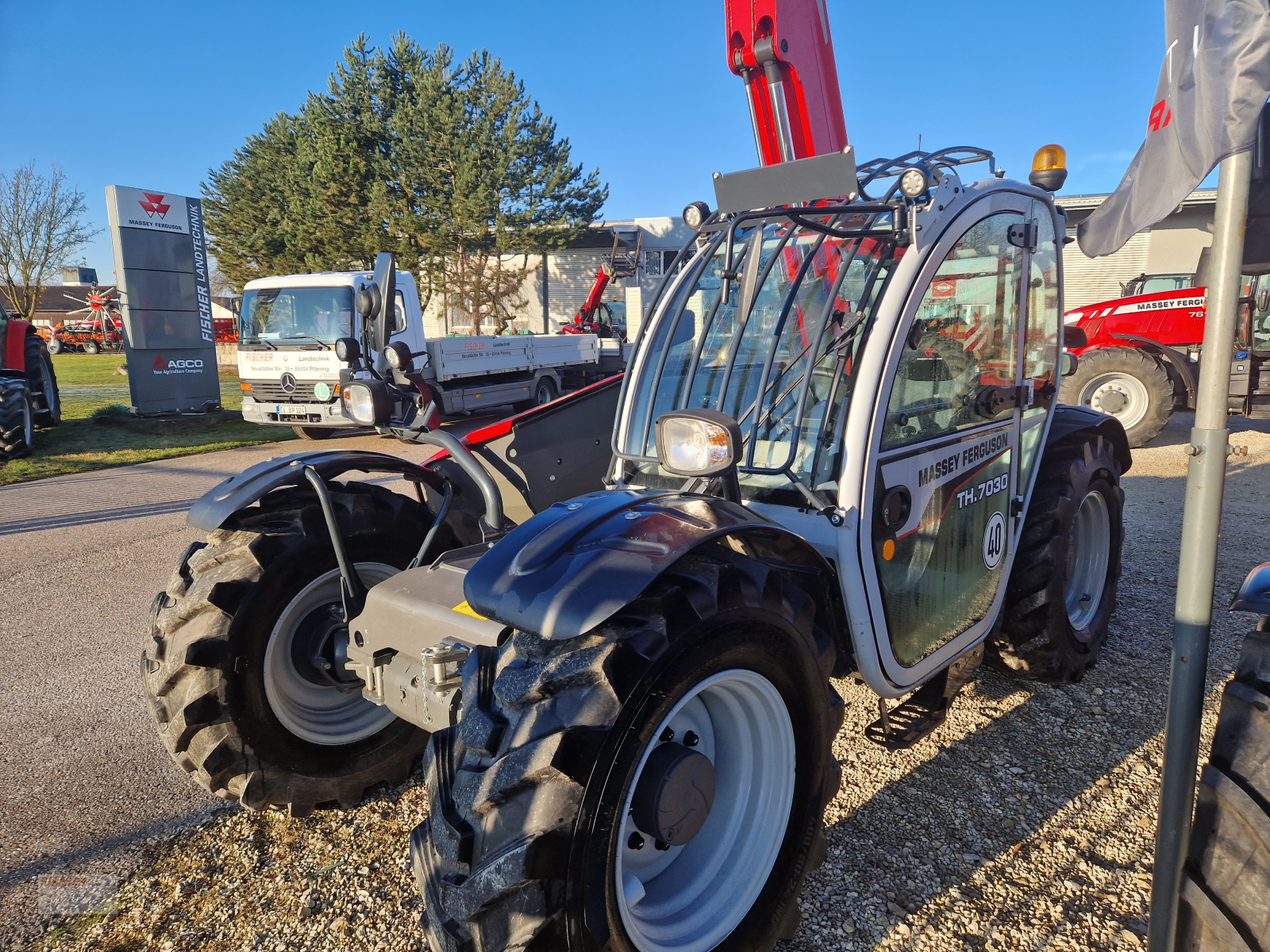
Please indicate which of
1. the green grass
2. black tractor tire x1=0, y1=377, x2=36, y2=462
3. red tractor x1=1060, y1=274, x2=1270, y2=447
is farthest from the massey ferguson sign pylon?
red tractor x1=1060, y1=274, x2=1270, y2=447

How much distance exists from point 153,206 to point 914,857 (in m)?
16.0

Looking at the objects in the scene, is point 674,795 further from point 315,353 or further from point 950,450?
point 315,353

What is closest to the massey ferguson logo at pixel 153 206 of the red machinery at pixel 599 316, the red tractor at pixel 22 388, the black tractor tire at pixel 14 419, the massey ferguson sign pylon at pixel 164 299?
the massey ferguson sign pylon at pixel 164 299

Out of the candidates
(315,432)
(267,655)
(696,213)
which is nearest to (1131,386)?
(696,213)

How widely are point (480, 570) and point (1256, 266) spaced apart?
1.97m

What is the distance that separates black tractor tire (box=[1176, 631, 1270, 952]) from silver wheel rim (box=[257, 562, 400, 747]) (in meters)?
2.46

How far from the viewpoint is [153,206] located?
45.6 feet

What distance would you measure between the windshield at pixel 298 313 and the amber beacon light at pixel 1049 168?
10.8m

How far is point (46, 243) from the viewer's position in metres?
30.1

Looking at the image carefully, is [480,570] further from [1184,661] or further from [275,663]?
[1184,661]

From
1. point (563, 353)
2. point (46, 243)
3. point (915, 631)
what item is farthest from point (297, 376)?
point (46, 243)

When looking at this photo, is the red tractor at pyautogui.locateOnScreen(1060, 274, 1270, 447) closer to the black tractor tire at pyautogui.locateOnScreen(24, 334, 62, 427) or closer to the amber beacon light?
the amber beacon light

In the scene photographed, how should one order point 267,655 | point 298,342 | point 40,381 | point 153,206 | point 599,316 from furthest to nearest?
point 599,316
point 153,206
point 298,342
point 40,381
point 267,655

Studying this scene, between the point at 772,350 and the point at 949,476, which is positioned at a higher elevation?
the point at 772,350
